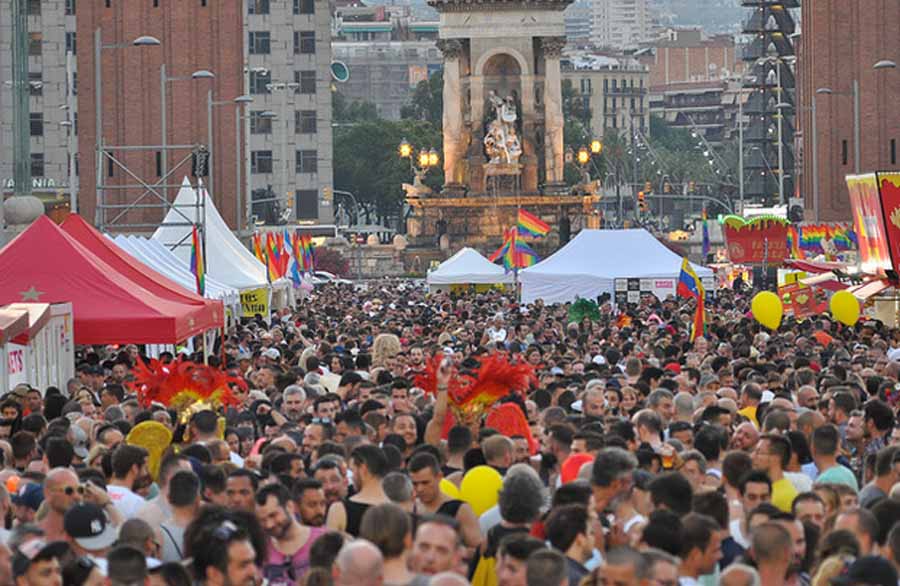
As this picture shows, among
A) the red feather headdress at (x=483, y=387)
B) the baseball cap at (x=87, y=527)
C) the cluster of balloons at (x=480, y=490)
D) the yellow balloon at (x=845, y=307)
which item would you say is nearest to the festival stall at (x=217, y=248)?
the yellow balloon at (x=845, y=307)

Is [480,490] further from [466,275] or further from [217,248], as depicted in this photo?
[466,275]

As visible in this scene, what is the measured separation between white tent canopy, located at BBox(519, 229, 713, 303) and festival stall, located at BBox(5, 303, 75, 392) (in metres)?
24.2

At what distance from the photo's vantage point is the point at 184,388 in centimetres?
2012

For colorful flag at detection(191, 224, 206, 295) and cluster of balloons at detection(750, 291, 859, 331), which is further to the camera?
colorful flag at detection(191, 224, 206, 295)

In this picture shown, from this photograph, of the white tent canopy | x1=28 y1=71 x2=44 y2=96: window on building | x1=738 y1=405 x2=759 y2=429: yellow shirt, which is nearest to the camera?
x1=738 y1=405 x2=759 y2=429: yellow shirt

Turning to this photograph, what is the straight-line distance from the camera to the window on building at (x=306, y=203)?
398 feet

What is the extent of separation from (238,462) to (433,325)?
25.9 m

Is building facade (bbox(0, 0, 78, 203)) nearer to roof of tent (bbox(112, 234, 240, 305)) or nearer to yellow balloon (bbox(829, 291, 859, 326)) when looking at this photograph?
roof of tent (bbox(112, 234, 240, 305))

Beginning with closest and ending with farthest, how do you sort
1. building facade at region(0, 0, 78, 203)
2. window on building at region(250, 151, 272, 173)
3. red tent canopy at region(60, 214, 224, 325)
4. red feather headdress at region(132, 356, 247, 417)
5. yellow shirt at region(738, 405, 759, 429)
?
yellow shirt at region(738, 405, 759, 429) < red feather headdress at region(132, 356, 247, 417) < red tent canopy at region(60, 214, 224, 325) < building facade at region(0, 0, 78, 203) < window on building at region(250, 151, 272, 173)

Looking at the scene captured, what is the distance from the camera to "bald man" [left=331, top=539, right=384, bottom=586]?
9.38 m

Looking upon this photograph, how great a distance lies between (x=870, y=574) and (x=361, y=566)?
6.59 feet

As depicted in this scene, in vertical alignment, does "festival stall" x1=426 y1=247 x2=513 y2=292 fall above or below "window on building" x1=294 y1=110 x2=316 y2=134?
below

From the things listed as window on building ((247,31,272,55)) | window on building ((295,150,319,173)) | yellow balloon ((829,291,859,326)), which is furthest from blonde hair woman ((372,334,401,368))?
window on building ((295,150,319,173))

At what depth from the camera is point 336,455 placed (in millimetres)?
14297
